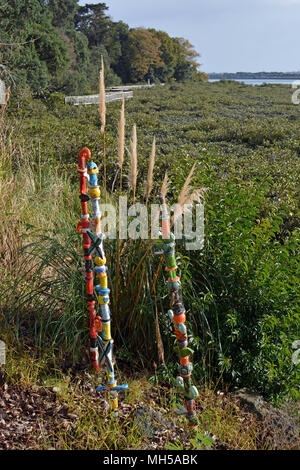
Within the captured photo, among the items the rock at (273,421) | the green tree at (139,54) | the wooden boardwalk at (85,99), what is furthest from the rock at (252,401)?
the green tree at (139,54)

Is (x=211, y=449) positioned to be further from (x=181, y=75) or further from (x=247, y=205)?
(x=181, y=75)

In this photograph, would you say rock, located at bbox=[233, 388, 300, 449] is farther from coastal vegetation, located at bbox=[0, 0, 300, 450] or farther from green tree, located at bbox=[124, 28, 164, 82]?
green tree, located at bbox=[124, 28, 164, 82]

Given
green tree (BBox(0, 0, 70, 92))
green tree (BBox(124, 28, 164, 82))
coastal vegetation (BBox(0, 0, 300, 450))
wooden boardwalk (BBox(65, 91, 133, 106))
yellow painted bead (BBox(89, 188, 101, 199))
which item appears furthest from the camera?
green tree (BBox(124, 28, 164, 82))

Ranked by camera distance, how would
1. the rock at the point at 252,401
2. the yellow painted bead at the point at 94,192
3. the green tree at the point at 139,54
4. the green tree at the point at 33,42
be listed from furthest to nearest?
the green tree at the point at 139,54, the green tree at the point at 33,42, the rock at the point at 252,401, the yellow painted bead at the point at 94,192

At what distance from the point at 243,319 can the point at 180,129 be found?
8.86 metres

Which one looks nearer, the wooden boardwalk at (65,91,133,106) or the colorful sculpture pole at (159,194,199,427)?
the colorful sculpture pole at (159,194,199,427)

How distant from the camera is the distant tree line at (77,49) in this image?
1806cm

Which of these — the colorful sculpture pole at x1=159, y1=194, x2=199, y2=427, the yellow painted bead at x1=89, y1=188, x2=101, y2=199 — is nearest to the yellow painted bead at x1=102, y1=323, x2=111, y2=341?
the colorful sculpture pole at x1=159, y1=194, x2=199, y2=427

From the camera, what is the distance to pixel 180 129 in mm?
11195

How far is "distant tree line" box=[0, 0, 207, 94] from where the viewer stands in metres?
18.1

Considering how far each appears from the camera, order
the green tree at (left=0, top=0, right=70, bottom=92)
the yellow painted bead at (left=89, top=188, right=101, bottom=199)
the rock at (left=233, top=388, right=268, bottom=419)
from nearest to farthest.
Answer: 1. the yellow painted bead at (left=89, top=188, right=101, bottom=199)
2. the rock at (left=233, top=388, right=268, bottom=419)
3. the green tree at (left=0, top=0, right=70, bottom=92)

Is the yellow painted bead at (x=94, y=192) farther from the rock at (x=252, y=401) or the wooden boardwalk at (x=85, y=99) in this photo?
the wooden boardwalk at (x=85, y=99)

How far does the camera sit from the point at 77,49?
28.8 metres


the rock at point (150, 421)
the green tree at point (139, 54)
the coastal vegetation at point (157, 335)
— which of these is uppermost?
the green tree at point (139, 54)
